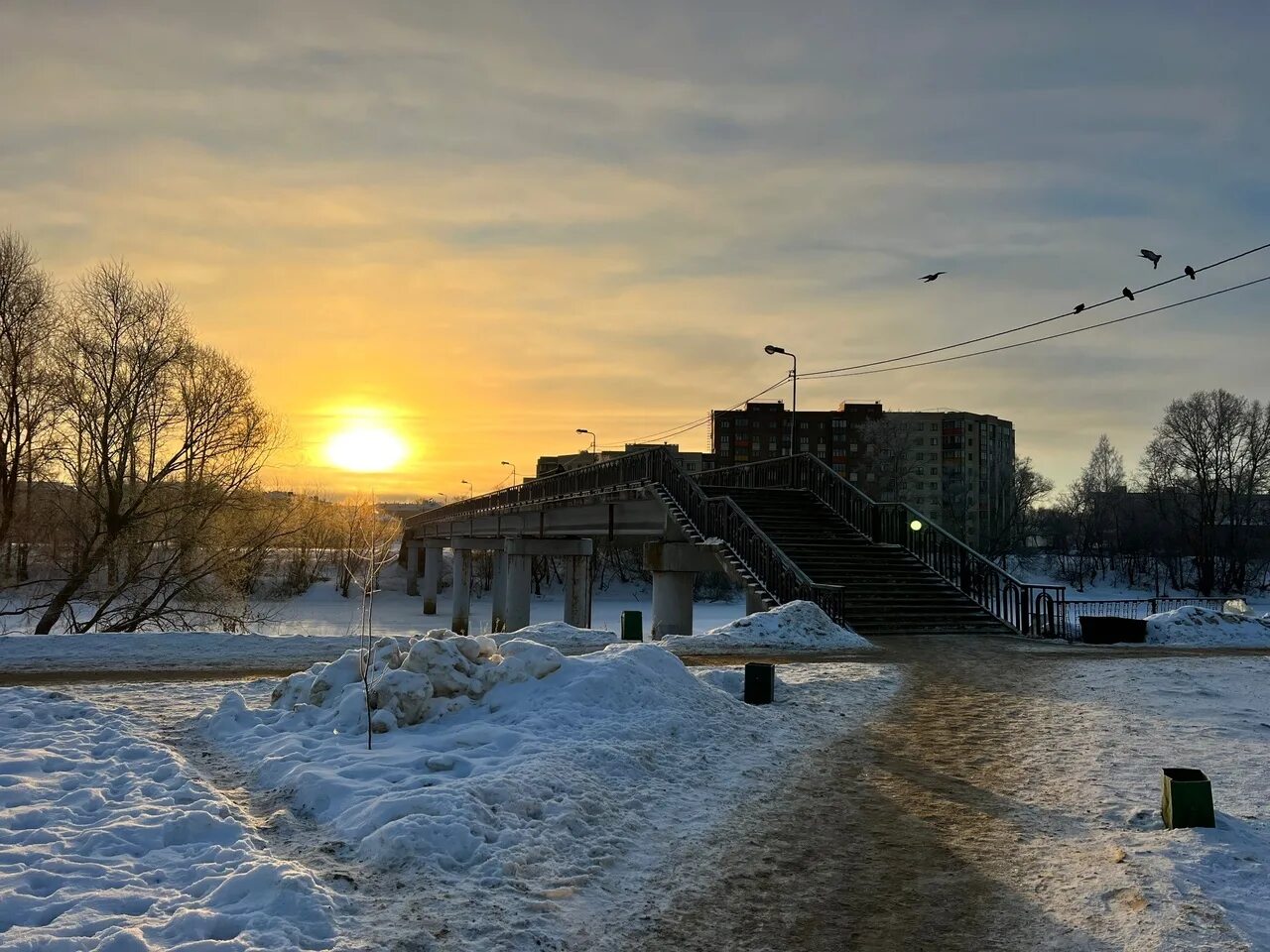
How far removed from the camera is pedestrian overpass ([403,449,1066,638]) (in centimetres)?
2080

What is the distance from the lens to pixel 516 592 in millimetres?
46219

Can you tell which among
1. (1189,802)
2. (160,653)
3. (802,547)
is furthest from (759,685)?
(802,547)

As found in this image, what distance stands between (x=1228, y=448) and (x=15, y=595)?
7450 cm

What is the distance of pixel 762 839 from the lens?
6746 millimetres

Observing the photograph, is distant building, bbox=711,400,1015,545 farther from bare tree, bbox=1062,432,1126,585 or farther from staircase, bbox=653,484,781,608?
staircase, bbox=653,484,781,608

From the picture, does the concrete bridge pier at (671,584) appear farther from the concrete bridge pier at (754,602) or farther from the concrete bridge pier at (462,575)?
the concrete bridge pier at (462,575)

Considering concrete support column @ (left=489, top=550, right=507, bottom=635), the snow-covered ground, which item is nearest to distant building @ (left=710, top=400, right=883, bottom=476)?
concrete support column @ (left=489, top=550, right=507, bottom=635)

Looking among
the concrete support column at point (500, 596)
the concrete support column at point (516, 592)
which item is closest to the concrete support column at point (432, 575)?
the concrete support column at point (500, 596)

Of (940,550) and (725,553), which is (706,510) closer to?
(725,553)

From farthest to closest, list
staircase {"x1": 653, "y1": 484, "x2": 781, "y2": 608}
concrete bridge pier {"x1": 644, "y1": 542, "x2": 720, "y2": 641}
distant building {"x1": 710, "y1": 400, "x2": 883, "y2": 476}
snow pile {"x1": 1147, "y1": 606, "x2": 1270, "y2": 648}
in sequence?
distant building {"x1": 710, "y1": 400, "x2": 883, "y2": 476} → concrete bridge pier {"x1": 644, "y1": 542, "x2": 720, "y2": 641} → staircase {"x1": 653, "y1": 484, "x2": 781, "y2": 608} → snow pile {"x1": 1147, "y1": 606, "x2": 1270, "y2": 648}

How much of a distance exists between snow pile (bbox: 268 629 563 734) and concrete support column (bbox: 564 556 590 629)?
3197 centimetres

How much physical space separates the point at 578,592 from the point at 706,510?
788 inches

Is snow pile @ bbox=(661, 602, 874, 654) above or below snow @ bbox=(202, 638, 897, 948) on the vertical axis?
above

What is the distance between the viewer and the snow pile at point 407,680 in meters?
9.21
